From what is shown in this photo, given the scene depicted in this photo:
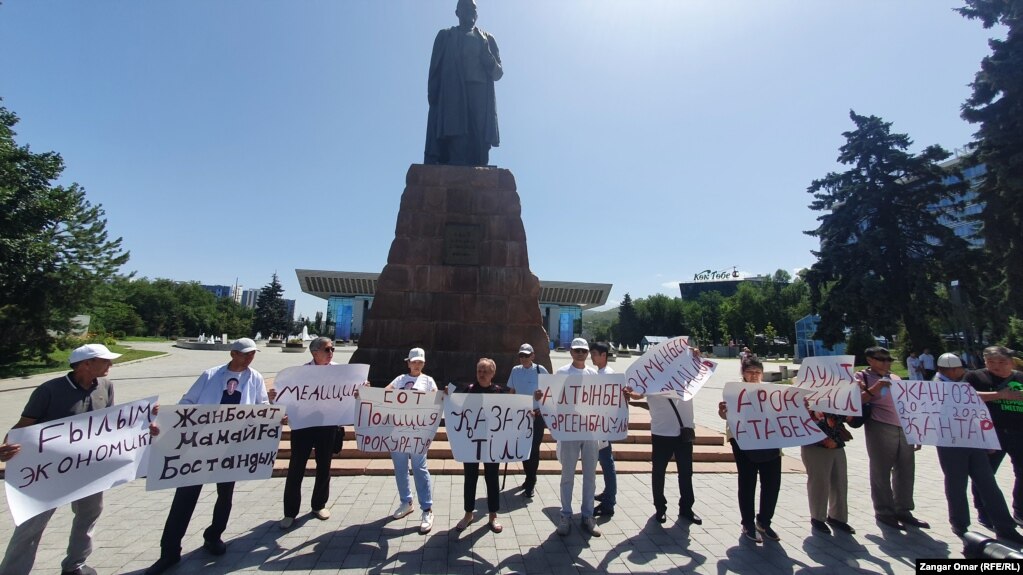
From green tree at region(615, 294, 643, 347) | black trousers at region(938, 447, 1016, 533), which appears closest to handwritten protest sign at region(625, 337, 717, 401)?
black trousers at region(938, 447, 1016, 533)

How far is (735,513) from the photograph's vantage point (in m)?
4.83

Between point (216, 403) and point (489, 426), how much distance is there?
2351mm

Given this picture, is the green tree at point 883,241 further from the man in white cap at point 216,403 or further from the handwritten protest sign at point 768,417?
the man in white cap at point 216,403

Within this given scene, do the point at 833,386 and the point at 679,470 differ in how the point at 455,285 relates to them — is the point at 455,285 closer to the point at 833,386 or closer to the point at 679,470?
the point at 679,470

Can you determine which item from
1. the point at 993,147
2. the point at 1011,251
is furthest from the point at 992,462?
the point at 993,147

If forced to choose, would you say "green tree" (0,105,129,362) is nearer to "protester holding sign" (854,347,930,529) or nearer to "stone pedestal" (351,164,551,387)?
"stone pedestal" (351,164,551,387)

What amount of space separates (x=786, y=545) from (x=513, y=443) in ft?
8.55

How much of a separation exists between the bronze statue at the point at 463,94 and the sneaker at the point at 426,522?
23.5 feet

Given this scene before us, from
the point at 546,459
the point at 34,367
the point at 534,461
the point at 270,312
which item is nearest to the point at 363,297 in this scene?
the point at 270,312

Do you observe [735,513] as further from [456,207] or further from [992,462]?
[456,207]

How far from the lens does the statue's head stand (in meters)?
9.96

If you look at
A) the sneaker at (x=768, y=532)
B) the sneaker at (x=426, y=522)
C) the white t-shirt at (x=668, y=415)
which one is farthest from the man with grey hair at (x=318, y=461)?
the sneaker at (x=768, y=532)

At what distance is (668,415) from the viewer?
15.0 ft

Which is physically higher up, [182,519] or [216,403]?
[216,403]
